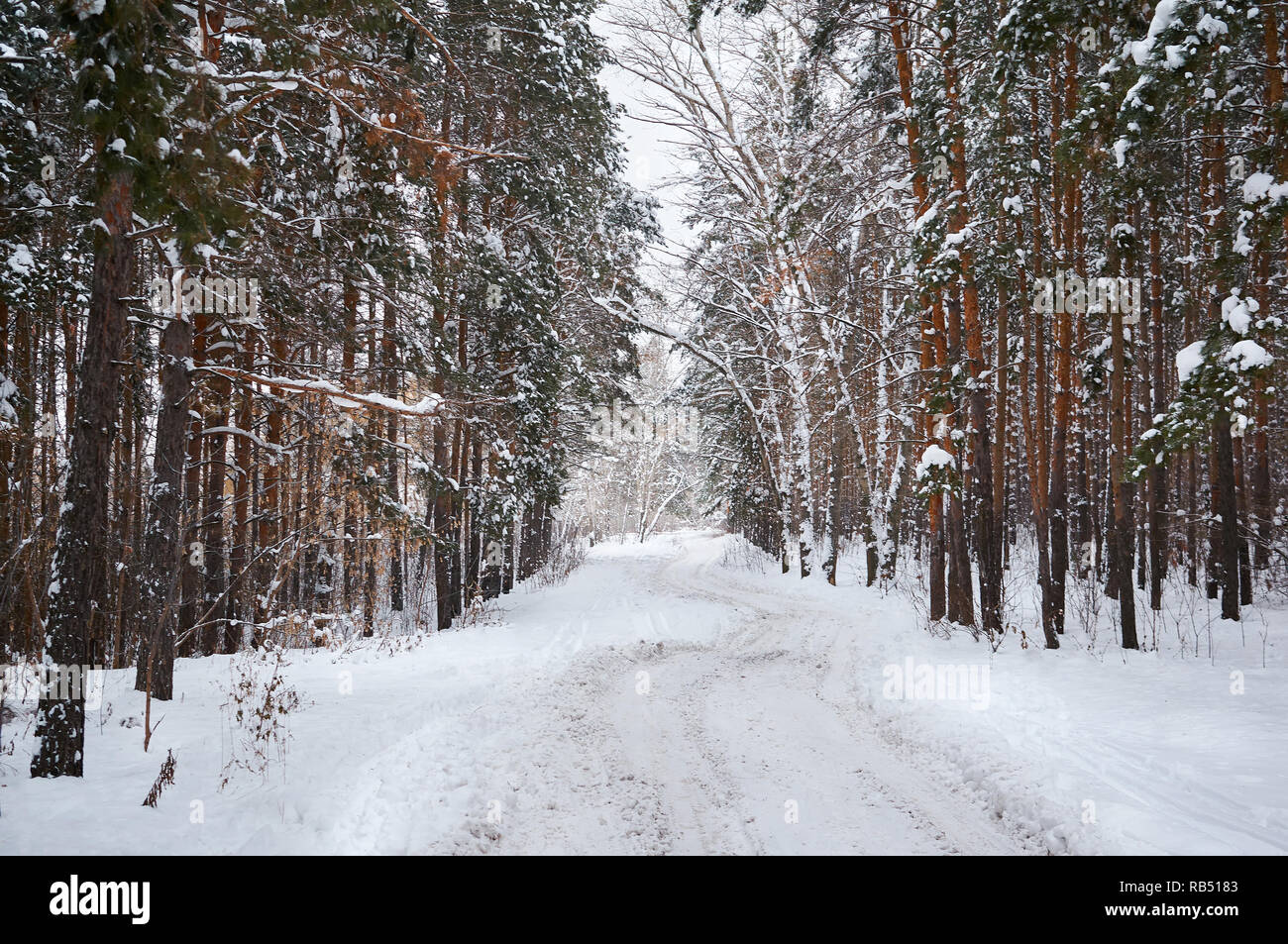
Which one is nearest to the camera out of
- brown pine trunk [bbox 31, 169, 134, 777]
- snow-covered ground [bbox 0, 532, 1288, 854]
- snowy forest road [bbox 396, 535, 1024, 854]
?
snow-covered ground [bbox 0, 532, 1288, 854]

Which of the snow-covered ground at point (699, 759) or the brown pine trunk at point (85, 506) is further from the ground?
the brown pine trunk at point (85, 506)

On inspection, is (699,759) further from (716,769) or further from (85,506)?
(85,506)

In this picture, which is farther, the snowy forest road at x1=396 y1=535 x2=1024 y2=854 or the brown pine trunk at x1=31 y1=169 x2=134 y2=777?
the brown pine trunk at x1=31 y1=169 x2=134 y2=777

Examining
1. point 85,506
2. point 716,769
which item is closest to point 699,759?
point 716,769

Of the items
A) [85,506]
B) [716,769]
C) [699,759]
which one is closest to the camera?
[85,506]

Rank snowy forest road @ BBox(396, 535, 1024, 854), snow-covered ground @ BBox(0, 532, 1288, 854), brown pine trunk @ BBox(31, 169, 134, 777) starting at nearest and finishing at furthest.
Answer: snow-covered ground @ BBox(0, 532, 1288, 854), snowy forest road @ BBox(396, 535, 1024, 854), brown pine trunk @ BBox(31, 169, 134, 777)

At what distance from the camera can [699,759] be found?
5.74 metres

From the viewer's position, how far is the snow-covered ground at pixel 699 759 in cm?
414

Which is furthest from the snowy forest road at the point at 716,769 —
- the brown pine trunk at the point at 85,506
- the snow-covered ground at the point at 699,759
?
the brown pine trunk at the point at 85,506

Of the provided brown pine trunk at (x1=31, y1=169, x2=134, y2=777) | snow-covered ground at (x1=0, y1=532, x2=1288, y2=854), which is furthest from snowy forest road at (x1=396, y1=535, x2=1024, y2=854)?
brown pine trunk at (x1=31, y1=169, x2=134, y2=777)

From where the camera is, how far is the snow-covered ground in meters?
4.14

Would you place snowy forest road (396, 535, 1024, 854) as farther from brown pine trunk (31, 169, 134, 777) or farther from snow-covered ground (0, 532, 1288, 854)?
brown pine trunk (31, 169, 134, 777)

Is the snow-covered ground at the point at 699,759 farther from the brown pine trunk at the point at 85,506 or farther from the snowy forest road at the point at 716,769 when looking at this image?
the brown pine trunk at the point at 85,506
